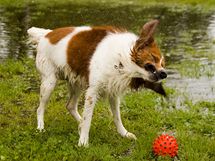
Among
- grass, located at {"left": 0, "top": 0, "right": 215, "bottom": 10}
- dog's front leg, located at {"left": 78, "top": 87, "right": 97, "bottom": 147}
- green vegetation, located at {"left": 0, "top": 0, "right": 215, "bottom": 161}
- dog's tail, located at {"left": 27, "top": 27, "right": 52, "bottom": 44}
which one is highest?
dog's tail, located at {"left": 27, "top": 27, "right": 52, "bottom": 44}

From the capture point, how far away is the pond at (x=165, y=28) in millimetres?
12109

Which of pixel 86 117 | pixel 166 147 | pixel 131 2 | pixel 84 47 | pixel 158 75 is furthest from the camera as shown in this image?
pixel 131 2

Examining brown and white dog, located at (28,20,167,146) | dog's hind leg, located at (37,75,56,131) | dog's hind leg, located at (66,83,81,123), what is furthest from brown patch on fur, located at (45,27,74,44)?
dog's hind leg, located at (66,83,81,123)

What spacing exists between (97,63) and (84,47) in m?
0.48

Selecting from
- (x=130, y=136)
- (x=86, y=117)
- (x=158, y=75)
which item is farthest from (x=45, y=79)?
(x=158, y=75)

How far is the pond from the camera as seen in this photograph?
39.7ft

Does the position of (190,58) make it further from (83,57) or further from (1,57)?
(83,57)

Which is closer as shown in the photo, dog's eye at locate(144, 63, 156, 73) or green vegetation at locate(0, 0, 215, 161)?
dog's eye at locate(144, 63, 156, 73)

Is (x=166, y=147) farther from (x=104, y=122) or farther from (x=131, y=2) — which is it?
(x=131, y=2)

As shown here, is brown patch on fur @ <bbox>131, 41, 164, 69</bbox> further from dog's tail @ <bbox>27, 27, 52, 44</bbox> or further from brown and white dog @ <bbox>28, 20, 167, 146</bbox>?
dog's tail @ <bbox>27, 27, 52, 44</bbox>

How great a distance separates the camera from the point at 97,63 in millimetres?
6719

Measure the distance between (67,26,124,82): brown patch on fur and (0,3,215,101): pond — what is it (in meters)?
3.81

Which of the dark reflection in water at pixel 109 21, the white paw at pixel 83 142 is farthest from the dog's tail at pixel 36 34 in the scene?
the dark reflection in water at pixel 109 21

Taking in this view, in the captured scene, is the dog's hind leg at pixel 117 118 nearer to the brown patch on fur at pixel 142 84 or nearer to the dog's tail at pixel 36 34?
the brown patch on fur at pixel 142 84
